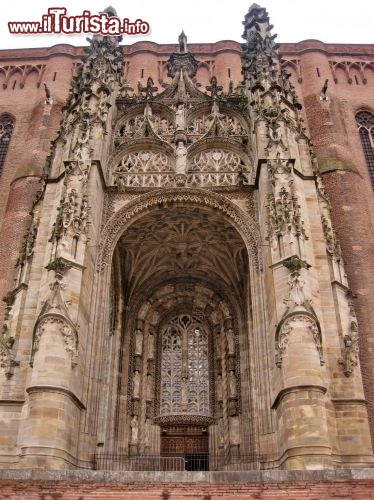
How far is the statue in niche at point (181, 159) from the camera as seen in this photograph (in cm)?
1739

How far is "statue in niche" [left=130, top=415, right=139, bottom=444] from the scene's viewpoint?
55.9 ft

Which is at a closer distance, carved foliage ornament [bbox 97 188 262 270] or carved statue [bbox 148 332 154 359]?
carved foliage ornament [bbox 97 188 262 270]

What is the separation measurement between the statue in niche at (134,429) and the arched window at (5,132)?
43.4ft

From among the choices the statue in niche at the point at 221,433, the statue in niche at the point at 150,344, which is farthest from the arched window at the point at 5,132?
the statue in niche at the point at 221,433

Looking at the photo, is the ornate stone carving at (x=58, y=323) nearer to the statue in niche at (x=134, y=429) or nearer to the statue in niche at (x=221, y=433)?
the statue in niche at (x=134, y=429)

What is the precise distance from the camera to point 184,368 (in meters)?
18.8

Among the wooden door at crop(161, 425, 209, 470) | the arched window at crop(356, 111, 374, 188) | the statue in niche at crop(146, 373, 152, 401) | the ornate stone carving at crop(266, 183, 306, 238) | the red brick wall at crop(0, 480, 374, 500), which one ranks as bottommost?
the red brick wall at crop(0, 480, 374, 500)

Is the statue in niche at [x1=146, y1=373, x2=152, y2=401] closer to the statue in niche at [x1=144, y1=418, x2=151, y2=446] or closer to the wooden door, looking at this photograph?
the statue in niche at [x1=144, y1=418, x2=151, y2=446]

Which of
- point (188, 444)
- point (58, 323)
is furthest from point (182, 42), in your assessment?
point (188, 444)

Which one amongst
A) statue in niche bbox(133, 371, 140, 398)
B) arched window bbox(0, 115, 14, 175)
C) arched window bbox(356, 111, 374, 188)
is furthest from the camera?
arched window bbox(0, 115, 14, 175)

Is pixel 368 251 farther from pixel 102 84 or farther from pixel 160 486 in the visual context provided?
pixel 160 486

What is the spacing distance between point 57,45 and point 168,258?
14757mm

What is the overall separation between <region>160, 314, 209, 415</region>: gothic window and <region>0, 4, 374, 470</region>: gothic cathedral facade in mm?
54

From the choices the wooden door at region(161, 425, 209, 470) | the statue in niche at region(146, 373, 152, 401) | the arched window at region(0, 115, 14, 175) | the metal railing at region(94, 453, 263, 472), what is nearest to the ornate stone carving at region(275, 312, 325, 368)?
the metal railing at region(94, 453, 263, 472)
